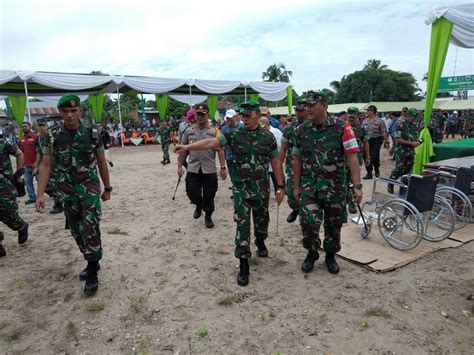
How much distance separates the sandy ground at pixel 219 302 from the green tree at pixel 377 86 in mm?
44364

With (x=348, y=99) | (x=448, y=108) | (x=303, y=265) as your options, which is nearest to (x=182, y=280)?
(x=303, y=265)

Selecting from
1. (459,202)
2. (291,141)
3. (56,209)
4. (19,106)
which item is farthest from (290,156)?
(19,106)

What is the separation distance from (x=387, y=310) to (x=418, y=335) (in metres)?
0.33

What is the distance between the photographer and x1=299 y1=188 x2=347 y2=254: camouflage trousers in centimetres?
320

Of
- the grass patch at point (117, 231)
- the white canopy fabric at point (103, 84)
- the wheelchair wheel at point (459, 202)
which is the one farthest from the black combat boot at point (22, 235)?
the white canopy fabric at point (103, 84)

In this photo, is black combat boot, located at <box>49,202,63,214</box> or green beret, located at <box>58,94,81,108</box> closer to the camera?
green beret, located at <box>58,94,81,108</box>

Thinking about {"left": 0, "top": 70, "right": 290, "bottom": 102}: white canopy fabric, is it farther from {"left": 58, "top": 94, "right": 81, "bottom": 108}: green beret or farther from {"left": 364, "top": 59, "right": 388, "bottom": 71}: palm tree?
{"left": 364, "top": 59, "right": 388, "bottom": 71}: palm tree

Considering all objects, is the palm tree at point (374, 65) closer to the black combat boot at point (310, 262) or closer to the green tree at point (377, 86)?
the green tree at point (377, 86)

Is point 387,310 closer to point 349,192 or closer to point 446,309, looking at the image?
point 446,309

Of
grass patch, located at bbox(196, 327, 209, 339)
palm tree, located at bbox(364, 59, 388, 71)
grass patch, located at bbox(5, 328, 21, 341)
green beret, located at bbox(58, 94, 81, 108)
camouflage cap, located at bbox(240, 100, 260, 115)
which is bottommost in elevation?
grass patch, located at bbox(5, 328, 21, 341)

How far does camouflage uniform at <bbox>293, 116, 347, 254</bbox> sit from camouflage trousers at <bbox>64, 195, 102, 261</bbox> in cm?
196

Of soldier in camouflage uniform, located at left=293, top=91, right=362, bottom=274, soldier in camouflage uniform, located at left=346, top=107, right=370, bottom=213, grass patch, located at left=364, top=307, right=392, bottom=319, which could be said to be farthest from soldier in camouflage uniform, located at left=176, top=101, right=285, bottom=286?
soldier in camouflage uniform, located at left=346, top=107, right=370, bottom=213

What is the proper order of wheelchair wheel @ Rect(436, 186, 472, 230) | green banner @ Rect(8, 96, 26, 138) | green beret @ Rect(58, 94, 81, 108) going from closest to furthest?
green beret @ Rect(58, 94, 81, 108) < wheelchair wheel @ Rect(436, 186, 472, 230) < green banner @ Rect(8, 96, 26, 138)

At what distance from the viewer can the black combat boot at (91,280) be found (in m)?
3.17
